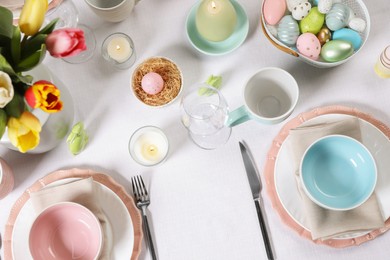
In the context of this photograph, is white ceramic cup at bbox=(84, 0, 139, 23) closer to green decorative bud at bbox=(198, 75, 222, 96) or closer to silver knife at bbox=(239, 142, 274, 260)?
green decorative bud at bbox=(198, 75, 222, 96)

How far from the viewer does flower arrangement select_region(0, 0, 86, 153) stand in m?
0.54

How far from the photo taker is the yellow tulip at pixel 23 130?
572 millimetres

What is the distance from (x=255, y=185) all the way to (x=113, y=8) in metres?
0.40

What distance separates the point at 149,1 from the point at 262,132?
0.34 meters

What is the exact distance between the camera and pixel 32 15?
0.57 metres

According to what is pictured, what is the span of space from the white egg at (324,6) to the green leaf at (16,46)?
19.9 inches

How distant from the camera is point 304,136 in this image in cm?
75

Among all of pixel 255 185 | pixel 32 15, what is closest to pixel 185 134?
pixel 255 185

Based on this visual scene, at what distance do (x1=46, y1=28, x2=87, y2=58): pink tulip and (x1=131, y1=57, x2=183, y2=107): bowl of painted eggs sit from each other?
27 cm

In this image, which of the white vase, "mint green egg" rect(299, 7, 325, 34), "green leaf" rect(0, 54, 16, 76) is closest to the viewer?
"green leaf" rect(0, 54, 16, 76)

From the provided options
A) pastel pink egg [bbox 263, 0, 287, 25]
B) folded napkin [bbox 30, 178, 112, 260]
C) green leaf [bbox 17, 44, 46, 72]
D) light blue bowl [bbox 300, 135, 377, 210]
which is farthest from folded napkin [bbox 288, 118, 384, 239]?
green leaf [bbox 17, 44, 46, 72]

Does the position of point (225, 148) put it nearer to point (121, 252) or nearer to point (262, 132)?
point (262, 132)

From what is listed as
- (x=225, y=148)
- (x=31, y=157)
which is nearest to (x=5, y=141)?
(x=31, y=157)

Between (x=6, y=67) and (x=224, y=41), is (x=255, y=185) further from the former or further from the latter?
(x=6, y=67)
